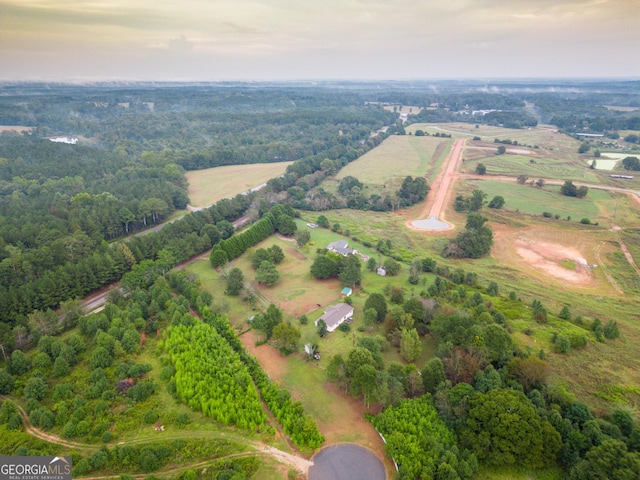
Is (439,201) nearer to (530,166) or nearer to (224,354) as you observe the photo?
(530,166)

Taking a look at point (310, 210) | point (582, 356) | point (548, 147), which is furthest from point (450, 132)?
point (582, 356)

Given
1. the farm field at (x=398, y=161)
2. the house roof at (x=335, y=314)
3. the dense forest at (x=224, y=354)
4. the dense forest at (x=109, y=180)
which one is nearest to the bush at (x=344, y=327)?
the house roof at (x=335, y=314)

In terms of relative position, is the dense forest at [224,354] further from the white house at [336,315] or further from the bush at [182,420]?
the white house at [336,315]

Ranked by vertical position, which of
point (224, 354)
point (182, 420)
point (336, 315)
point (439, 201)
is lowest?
point (439, 201)

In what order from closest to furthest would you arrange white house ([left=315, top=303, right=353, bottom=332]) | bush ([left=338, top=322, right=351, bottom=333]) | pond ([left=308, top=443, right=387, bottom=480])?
pond ([left=308, top=443, right=387, bottom=480]), bush ([left=338, top=322, right=351, bottom=333]), white house ([left=315, top=303, right=353, bottom=332])

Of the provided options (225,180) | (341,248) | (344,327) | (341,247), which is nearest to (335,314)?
(344,327)

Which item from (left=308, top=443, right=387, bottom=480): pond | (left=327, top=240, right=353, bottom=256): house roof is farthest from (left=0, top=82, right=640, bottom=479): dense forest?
(left=327, top=240, right=353, bottom=256): house roof

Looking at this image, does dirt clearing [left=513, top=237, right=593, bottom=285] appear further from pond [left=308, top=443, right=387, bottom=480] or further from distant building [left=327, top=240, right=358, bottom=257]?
pond [left=308, top=443, right=387, bottom=480]
